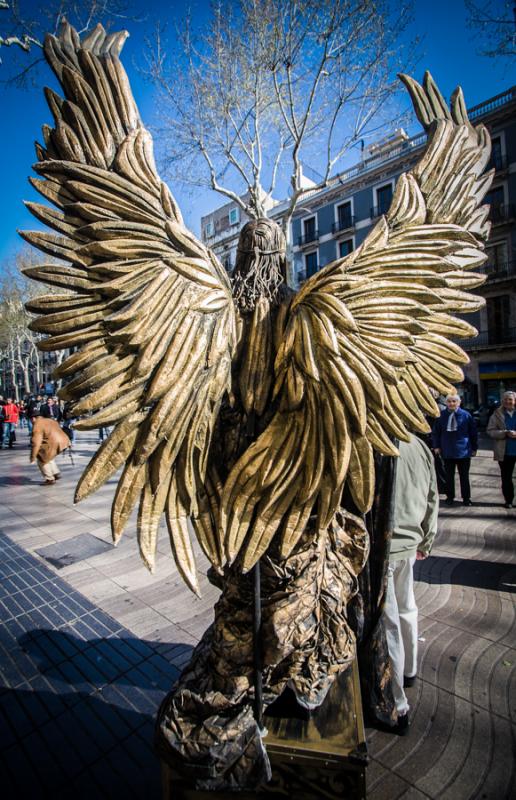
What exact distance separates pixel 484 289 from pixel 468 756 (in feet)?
69.2

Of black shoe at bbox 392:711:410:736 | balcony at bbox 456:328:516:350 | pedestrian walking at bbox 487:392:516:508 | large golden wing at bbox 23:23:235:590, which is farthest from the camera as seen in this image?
balcony at bbox 456:328:516:350

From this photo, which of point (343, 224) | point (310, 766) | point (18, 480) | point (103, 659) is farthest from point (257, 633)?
point (343, 224)

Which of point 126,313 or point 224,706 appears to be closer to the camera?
point 126,313

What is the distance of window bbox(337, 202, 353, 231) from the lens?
2219 centimetres

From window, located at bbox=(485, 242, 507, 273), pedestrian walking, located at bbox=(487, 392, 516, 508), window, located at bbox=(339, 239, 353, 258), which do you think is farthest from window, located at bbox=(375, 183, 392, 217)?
pedestrian walking, located at bbox=(487, 392, 516, 508)

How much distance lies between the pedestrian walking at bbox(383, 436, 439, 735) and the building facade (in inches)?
652

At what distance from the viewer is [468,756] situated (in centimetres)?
188

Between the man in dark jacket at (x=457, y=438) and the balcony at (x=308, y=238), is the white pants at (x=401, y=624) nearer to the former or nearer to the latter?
the man in dark jacket at (x=457, y=438)

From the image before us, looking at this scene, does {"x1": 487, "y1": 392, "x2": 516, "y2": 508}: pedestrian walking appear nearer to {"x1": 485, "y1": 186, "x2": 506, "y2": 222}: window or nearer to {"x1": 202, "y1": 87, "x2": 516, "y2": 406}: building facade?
{"x1": 202, "y1": 87, "x2": 516, "y2": 406}: building facade

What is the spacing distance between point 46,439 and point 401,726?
7202mm

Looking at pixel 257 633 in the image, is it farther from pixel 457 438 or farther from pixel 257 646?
pixel 457 438

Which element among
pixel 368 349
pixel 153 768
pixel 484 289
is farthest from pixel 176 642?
pixel 484 289

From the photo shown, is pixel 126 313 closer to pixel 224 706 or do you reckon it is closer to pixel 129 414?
pixel 129 414

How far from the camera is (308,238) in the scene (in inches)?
939
